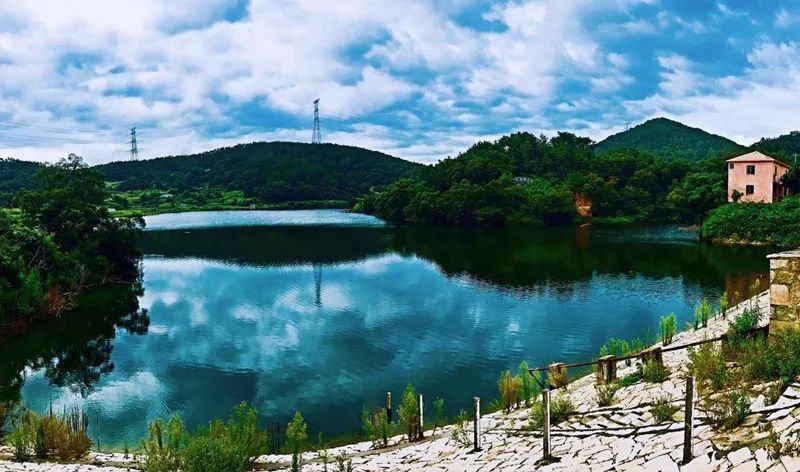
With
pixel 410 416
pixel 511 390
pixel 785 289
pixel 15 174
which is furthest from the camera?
pixel 15 174

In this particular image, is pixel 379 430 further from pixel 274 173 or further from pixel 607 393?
pixel 274 173

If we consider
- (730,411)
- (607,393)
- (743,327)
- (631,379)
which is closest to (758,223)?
(743,327)

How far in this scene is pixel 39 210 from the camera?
37375 millimetres

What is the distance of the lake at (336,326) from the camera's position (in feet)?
65.2

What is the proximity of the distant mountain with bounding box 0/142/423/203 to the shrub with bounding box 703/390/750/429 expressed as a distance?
152 metres

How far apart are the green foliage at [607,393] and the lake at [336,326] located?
5.93 meters

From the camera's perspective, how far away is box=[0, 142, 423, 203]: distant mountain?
160 m

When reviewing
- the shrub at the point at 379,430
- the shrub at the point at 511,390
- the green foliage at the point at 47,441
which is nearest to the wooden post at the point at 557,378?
the shrub at the point at 511,390

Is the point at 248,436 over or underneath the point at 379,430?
over

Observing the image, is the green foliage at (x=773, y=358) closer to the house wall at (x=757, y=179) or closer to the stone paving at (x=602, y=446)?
the stone paving at (x=602, y=446)

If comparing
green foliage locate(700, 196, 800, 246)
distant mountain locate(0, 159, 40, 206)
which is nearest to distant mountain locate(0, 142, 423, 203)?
distant mountain locate(0, 159, 40, 206)

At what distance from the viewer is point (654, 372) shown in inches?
482

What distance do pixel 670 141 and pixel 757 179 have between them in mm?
100171

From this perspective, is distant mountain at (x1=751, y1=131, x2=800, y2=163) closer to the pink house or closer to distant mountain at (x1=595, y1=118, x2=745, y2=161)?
distant mountain at (x1=595, y1=118, x2=745, y2=161)
